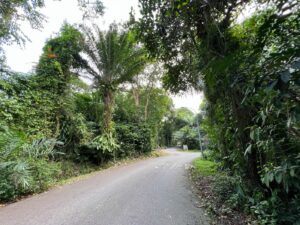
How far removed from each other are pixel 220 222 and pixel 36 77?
759cm

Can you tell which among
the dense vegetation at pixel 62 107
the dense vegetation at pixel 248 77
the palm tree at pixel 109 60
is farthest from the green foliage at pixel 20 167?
the palm tree at pixel 109 60

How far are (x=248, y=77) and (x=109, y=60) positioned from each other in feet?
28.5

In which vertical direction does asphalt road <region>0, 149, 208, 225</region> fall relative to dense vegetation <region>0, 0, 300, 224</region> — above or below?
below

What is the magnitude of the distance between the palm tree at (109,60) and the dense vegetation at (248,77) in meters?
4.90

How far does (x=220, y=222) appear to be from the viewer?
2.88m

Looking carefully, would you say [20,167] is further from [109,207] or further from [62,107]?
[62,107]

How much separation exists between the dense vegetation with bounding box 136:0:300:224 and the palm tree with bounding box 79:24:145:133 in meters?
4.90

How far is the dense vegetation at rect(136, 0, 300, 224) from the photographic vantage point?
4.40 ft

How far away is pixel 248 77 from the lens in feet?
5.99

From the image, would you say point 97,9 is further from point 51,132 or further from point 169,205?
point 169,205

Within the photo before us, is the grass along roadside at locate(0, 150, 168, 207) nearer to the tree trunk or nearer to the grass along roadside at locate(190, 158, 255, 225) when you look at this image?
the tree trunk

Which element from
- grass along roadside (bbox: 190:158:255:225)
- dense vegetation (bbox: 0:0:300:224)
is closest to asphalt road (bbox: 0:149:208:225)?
grass along roadside (bbox: 190:158:255:225)

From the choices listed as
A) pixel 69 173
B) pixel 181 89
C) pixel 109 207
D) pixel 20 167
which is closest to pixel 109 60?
pixel 181 89

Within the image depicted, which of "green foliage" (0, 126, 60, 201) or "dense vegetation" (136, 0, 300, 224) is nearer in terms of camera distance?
"dense vegetation" (136, 0, 300, 224)
